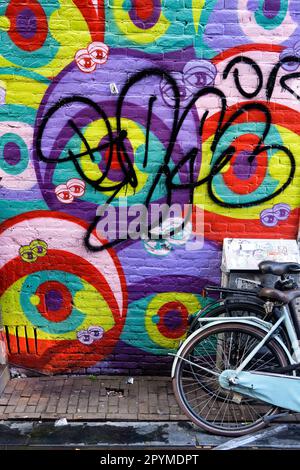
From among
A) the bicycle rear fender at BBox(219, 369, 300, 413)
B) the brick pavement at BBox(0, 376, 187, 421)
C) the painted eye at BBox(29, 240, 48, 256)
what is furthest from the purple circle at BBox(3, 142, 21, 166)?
the bicycle rear fender at BBox(219, 369, 300, 413)

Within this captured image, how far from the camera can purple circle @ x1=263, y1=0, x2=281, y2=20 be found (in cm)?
384

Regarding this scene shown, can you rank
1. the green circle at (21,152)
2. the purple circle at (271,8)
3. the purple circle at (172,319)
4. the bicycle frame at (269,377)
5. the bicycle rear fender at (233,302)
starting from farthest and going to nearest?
1. the purple circle at (172,319)
2. the green circle at (21,152)
3. the purple circle at (271,8)
4. the bicycle rear fender at (233,302)
5. the bicycle frame at (269,377)

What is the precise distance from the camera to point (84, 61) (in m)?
Answer: 3.96

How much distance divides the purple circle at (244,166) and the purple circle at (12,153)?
73.3 inches

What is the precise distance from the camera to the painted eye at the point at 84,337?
4.47 metres

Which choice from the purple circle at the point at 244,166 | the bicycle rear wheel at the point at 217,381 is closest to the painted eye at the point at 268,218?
the purple circle at the point at 244,166

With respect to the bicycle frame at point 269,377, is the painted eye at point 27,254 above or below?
above

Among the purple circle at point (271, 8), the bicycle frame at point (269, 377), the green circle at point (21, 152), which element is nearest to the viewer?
the bicycle frame at point (269, 377)

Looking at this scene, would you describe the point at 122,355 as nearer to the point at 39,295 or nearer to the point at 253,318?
the point at 39,295

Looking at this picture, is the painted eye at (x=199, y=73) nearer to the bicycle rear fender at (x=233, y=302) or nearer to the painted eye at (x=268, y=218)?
the painted eye at (x=268, y=218)

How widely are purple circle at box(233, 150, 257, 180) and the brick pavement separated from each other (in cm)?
199

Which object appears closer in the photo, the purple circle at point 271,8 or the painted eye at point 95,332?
the purple circle at point 271,8

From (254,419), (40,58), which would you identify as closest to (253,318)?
(254,419)

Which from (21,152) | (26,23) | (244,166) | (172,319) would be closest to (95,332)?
(172,319)
